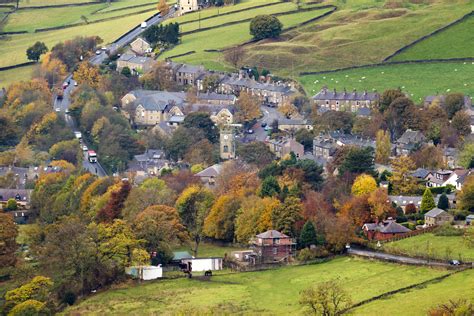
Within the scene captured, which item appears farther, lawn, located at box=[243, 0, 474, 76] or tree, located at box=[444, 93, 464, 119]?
lawn, located at box=[243, 0, 474, 76]

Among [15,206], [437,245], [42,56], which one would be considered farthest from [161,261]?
[42,56]

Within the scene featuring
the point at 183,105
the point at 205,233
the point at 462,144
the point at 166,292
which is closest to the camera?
the point at 166,292

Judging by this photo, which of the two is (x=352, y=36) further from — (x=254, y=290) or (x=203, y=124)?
(x=254, y=290)

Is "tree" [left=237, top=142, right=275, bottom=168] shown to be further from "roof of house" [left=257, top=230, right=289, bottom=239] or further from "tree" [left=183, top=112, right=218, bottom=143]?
"roof of house" [left=257, top=230, right=289, bottom=239]

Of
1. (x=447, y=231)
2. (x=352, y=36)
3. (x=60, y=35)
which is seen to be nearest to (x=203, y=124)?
(x=352, y=36)

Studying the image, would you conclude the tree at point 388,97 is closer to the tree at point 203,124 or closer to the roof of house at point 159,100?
the tree at point 203,124

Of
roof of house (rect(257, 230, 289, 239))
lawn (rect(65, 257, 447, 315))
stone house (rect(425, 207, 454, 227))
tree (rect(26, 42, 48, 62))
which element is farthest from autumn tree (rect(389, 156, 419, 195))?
tree (rect(26, 42, 48, 62))

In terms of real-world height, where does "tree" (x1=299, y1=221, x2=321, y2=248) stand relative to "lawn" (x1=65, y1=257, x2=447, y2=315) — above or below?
above

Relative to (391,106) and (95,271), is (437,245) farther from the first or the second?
(391,106)
